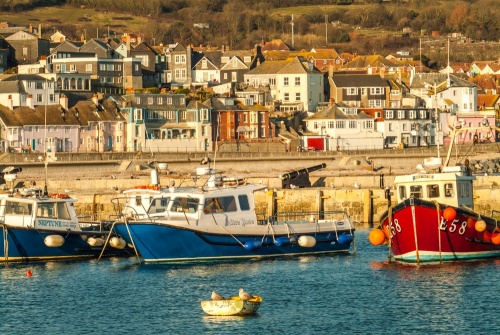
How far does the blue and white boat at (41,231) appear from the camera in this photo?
47.2 meters

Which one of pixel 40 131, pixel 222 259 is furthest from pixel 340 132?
pixel 222 259

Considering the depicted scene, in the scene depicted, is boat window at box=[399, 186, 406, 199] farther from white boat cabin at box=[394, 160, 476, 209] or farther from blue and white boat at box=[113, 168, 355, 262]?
blue and white boat at box=[113, 168, 355, 262]

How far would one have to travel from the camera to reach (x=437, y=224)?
142 feet

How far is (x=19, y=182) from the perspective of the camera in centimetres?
7288

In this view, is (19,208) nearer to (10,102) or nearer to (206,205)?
(206,205)

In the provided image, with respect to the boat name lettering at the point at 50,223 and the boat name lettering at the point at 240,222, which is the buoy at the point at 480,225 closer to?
the boat name lettering at the point at 240,222

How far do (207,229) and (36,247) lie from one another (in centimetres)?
605

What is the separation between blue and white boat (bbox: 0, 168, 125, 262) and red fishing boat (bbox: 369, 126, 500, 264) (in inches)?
375

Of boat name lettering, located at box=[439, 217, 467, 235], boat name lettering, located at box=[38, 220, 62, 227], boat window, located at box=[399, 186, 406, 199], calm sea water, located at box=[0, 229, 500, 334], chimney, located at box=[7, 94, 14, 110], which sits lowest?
calm sea water, located at box=[0, 229, 500, 334]

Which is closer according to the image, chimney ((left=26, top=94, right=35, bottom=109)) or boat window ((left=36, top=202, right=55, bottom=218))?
boat window ((left=36, top=202, right=55, bottom=218))

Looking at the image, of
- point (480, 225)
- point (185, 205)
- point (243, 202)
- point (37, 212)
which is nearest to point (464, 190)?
point (480, 225)

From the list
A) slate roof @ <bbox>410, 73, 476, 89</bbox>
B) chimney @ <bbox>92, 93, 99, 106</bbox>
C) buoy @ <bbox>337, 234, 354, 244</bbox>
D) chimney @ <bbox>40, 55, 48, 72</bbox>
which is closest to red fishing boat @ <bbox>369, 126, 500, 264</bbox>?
buoy @ <bbox>337, 234, 354, 244</bbox>

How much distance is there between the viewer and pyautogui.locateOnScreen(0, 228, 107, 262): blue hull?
155 ft

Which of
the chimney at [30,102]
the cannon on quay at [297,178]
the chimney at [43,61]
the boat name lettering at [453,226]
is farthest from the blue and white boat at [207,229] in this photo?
the chimney at [43,61]
